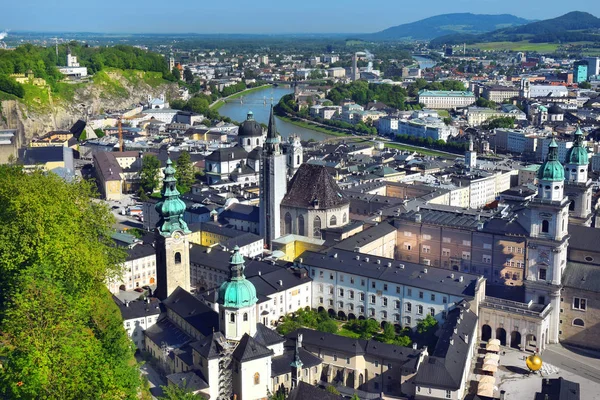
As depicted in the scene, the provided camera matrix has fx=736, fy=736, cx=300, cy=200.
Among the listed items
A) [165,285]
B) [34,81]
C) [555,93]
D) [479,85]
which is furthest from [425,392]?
[479,85]

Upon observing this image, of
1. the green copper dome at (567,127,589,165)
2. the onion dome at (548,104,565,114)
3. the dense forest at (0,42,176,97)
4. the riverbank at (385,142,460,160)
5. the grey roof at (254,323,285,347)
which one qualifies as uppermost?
the dense forest at (0,42,176,97)

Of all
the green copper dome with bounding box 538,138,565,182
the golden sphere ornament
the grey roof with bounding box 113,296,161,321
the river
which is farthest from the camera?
the river

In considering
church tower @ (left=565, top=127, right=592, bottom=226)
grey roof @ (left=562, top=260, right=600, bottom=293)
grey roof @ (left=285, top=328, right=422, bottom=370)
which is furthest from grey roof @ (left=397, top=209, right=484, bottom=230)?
grey roof @ (left=285, top=328, right=422, bottom=370)

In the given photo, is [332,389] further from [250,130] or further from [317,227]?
[250,130]

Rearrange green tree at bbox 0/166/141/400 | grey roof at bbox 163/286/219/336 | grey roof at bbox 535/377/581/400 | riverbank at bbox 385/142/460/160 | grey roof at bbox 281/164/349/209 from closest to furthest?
green tree at bbox 0/166/141/400, grey roof at bbox 535/377/581/400, grey roof at bbox 163/286/219/336, grey roof at bbox 281/164/349/209, riverbank at bbox 385/142/460/160

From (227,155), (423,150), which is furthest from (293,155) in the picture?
Answer: (423,150)

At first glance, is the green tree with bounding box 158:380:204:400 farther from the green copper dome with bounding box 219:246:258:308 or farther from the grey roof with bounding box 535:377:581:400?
the grey roof with bounding box 535:377:581:400

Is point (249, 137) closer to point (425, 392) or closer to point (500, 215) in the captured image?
point (500, 215)

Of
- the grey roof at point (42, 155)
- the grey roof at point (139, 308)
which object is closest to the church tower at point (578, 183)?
the grey roof at point (139, 308)

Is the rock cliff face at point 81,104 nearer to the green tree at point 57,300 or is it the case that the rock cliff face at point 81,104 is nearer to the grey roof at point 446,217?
the grey roof at point 446,217
